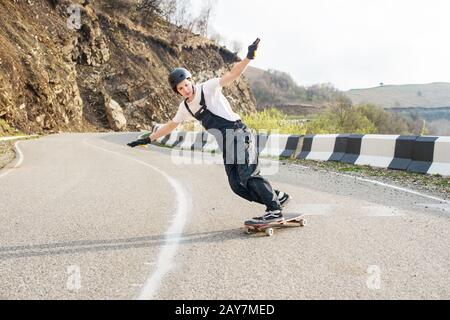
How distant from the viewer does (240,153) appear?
5996 mm

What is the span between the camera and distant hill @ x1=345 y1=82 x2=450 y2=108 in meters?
117

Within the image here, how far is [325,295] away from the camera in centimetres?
373

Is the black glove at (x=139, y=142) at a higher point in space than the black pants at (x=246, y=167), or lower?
higher

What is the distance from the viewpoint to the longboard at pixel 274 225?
5802 mm

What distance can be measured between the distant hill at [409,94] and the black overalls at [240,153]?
110153 mm

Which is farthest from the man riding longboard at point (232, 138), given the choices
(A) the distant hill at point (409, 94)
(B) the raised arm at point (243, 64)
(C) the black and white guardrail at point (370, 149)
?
(A) the distant hill at point (409, 94)

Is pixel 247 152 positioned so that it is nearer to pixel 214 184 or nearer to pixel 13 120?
pixel 214 184

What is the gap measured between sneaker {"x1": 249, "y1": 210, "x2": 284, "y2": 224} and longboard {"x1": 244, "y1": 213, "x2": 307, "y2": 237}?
0.03 m

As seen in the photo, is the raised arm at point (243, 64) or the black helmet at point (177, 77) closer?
the raised arm at point (243, 64)

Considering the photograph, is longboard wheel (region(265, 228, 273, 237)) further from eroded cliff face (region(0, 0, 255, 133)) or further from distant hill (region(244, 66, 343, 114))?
distant hill (region(244, 66, 343, 114))

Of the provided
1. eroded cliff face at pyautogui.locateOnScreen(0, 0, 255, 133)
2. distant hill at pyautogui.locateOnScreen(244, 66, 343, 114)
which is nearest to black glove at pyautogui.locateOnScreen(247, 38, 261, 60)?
eroded cliff face at pyautogui.locateOnScreen(0, 0, 255, 133)

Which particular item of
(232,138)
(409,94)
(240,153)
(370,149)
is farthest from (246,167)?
(409,94)

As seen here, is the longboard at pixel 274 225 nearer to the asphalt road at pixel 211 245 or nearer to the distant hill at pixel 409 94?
the asphalt road at pixel 211 245

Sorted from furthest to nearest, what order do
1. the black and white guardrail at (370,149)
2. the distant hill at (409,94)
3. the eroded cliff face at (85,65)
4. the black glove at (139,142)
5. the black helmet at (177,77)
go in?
the distant hill at (409,94) → the eroded cliff face at (85,65) → the black and white guardrail at (370,149) → the black glove at (139,142) → the black helmet at (177,77)
